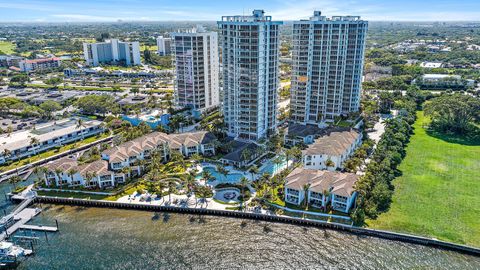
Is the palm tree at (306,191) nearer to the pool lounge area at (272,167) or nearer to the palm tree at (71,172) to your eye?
the pool lounge area at (272,167)

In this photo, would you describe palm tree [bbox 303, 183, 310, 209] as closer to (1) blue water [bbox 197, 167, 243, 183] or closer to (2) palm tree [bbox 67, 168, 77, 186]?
(1) blue water [bbox 197, 167, 243, 183]

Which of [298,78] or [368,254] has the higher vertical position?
[298,78]

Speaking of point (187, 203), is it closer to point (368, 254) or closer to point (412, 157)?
point (368, 254)

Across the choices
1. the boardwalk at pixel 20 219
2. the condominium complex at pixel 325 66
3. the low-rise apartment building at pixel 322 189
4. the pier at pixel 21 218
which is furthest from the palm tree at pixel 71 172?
the condominium complex at pixel 325 66

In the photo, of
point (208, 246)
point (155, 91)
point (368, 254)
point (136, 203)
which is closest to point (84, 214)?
point (136, 203)

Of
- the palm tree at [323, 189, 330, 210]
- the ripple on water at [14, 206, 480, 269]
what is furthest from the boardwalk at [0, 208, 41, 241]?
the palm tree at [323, 189, 330, 210]

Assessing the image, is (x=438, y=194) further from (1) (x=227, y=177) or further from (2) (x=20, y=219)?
(2) (x=20, y=219)
